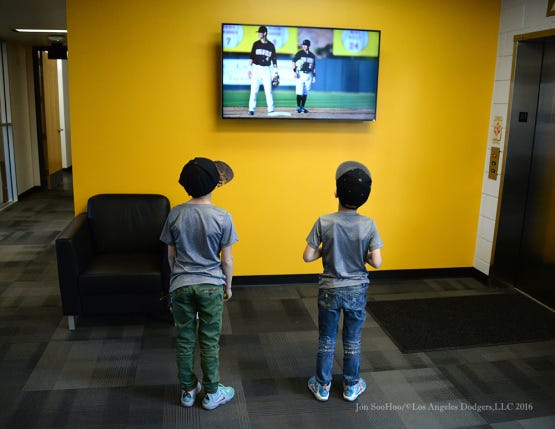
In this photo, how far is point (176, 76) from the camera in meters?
4.17

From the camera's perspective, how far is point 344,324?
9.21 feet

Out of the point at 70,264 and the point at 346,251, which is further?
the point at 70,264

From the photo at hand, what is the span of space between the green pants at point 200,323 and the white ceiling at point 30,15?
388cm

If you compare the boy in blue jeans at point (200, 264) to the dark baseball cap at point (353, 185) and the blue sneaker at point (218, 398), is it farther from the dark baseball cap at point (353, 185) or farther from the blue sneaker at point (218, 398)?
the dark baseball cap at point (353, 185)

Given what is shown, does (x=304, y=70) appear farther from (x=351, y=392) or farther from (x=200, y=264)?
(x=351, y=392)

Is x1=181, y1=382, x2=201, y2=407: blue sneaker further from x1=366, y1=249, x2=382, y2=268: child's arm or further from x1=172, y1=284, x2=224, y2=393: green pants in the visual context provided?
x1=366, y1=249, x2=382, y2=268: child's arm

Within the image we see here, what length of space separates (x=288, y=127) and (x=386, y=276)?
167 centimetres

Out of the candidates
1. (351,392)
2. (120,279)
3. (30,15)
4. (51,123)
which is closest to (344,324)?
(351,392)

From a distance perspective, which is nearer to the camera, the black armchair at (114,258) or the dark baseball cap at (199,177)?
the dark baseball cap at (199,177)

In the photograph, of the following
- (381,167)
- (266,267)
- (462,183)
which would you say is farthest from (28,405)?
(462,183)

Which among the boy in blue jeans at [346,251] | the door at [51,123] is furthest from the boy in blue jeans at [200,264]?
the door at [51,123]

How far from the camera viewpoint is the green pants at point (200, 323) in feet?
8.57

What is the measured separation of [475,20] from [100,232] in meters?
3.56

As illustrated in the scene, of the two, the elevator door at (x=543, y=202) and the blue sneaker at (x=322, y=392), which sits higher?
the elevator door at (x=543, y=202)
